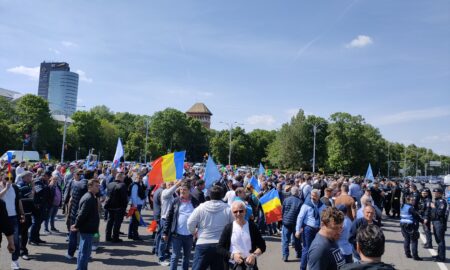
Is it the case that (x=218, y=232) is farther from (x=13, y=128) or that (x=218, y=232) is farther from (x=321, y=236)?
(x=13, y=128)

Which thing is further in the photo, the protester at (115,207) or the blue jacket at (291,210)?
the protester at (115,207)

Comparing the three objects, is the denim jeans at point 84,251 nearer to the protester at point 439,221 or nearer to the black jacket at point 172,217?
the black jacket at point 172,217

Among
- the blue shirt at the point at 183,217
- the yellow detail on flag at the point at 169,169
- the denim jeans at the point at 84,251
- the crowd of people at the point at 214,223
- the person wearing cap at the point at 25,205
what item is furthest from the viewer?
the yellow detail on flag at the point at 169,169

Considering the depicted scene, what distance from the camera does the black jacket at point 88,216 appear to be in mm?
7117

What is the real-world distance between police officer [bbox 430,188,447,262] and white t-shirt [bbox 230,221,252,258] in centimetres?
819

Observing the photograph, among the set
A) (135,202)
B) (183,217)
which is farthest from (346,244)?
(135,202)

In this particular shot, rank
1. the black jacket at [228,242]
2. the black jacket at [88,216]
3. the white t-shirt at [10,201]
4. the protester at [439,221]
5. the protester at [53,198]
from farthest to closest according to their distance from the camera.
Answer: the protester at [53,198] → the protester at [439,221] → the white t-shirt at [10,201] → the black jacket at [88,216] → the black jacket at [228,242]

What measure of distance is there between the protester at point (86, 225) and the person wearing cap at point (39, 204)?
2904 millimetres

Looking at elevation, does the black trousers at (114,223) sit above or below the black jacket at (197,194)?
below

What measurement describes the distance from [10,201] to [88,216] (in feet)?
5.88

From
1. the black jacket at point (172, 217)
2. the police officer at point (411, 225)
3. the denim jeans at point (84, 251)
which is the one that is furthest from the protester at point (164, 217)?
the police officer at point (411, 225)

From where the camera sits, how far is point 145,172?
16609mm

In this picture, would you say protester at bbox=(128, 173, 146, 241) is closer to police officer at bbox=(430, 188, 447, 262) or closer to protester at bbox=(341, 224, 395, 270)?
police officer at bbox=(430, 188, 447, 262)

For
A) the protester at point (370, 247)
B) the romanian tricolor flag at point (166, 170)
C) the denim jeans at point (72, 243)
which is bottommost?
the denim jeans at point (72, 243)
